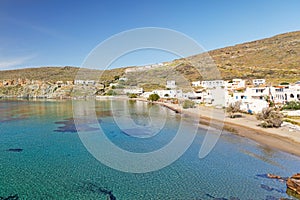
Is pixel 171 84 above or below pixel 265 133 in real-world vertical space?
above

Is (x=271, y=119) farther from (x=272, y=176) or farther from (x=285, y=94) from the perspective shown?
(x=285, y=94)

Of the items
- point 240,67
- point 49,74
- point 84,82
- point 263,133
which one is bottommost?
point 263,133

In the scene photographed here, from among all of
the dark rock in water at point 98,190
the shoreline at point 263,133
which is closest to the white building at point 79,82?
the shoreline at point 263,133

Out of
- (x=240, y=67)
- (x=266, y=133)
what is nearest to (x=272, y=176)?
(x=266, y=133)

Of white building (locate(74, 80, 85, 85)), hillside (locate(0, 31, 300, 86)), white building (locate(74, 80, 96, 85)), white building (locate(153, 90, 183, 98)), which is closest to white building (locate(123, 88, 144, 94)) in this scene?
hillside (locate(0, 31, 300, 86))

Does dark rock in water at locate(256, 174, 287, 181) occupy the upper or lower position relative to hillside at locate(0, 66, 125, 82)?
lower

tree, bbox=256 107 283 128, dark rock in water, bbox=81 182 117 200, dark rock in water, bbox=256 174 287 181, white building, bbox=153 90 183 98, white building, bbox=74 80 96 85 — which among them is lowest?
dark rock in water, bbox=256 174 287 181

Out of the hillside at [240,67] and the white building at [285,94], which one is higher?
the hillside at [240,67]

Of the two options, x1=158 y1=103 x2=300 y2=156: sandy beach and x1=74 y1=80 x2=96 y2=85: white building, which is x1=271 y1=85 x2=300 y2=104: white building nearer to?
x1=158 y1=103 x2=300 y2=156: sandy beach

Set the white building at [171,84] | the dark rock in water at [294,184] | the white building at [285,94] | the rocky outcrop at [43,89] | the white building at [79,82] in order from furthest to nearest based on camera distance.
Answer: the white building at [79,82]
the rocky outcrop at [43,89]
the white building at [171,84]
the white building at [285,94]
the dark rock in water at [294,184]

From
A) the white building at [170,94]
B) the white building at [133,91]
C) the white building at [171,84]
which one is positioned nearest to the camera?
the white building at [170,94]

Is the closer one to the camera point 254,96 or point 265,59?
point 254,96

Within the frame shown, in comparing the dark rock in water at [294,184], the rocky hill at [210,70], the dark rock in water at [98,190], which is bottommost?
the dark rock in water at [98,190]

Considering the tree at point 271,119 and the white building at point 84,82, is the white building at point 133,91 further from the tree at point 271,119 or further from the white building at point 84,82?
the tree at point 271,119
